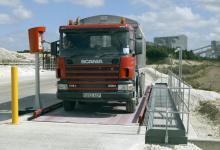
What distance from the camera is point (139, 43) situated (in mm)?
13680

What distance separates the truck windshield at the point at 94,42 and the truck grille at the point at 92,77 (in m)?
0.52

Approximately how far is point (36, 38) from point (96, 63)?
6.30ft

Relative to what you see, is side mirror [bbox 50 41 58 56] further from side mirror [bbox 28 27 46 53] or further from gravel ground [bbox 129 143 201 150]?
gravel ground [bbox 129 143 201 150]

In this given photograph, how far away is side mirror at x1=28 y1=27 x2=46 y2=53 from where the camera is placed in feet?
42.0

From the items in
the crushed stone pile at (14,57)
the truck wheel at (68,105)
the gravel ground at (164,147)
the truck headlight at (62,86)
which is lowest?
the gravel ground at (164,147)

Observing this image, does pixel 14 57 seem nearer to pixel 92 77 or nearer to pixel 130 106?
pixel 130 106

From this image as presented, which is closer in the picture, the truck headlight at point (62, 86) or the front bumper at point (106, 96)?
the front bumper at point (106, 96)

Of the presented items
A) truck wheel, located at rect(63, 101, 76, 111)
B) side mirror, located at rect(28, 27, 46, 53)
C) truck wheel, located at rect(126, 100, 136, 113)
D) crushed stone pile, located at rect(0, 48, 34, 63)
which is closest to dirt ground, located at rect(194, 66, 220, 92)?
truck wheel, located at rect(126, 100, 136, 113)

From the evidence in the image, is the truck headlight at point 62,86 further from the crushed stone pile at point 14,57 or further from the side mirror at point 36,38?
the crushed stone pile at point 14,57

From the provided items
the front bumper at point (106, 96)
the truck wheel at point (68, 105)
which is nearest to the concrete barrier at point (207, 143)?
the front bumper at point (106, 96)

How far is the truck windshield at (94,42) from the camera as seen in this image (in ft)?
42.3

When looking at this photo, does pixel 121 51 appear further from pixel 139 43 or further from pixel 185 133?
pixel 185 133

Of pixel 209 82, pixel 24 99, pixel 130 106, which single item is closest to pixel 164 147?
pixel 130 106

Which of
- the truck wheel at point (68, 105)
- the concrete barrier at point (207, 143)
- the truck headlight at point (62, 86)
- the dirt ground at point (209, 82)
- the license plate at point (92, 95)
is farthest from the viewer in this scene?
the dirt ground at point (209, 82)
